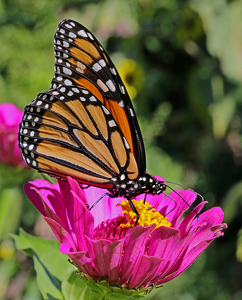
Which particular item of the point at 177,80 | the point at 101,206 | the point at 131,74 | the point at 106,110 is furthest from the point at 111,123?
the point at 177,80

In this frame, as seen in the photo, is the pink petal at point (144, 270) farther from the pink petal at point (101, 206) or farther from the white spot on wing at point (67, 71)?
the white spot on wing at point (67, 71)

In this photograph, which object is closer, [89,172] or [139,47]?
[89,172]

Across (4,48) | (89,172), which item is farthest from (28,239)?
(4,48)

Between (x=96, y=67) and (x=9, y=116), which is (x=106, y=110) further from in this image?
(x=9, y=116)

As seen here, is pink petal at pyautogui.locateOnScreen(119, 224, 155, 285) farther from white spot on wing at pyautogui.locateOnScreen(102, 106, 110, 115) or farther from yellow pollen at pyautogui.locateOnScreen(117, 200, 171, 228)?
white spot on wing at pyautogui.locateOnScreen(102, 106, 110, 115)

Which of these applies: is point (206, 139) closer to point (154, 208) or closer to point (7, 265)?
point (7, 265)

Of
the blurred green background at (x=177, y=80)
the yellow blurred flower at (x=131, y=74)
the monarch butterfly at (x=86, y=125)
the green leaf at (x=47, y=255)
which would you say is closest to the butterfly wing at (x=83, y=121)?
the monarch butterfly at (x=86, y=125)
